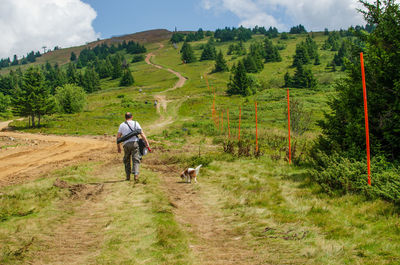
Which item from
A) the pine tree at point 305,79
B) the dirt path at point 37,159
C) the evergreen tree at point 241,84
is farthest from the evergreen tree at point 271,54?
the dirt path at point 37,159

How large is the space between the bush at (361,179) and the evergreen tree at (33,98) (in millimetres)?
35578

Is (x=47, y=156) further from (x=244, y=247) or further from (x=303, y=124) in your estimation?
(x=303, y=124)

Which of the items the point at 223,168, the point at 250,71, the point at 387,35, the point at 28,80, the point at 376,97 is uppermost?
the point at 250,71

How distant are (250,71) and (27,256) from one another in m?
101

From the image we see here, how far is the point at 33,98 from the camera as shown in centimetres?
3522

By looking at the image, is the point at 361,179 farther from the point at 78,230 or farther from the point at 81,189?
the point at 81,189

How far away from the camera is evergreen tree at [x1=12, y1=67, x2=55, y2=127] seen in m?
34.8

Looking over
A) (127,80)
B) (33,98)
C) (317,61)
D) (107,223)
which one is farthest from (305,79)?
(107,223)

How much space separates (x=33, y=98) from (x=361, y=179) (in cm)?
3731

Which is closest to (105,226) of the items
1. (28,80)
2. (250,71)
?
(28,80)

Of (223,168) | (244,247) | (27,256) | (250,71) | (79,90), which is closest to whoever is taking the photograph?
(27,256)

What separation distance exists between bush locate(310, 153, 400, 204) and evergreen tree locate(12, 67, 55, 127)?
35578 millimetres

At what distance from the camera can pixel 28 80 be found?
35781mm

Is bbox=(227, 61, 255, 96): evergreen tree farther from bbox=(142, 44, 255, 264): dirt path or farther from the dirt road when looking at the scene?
bbox=(142, 44, 255, 264): dirt path
